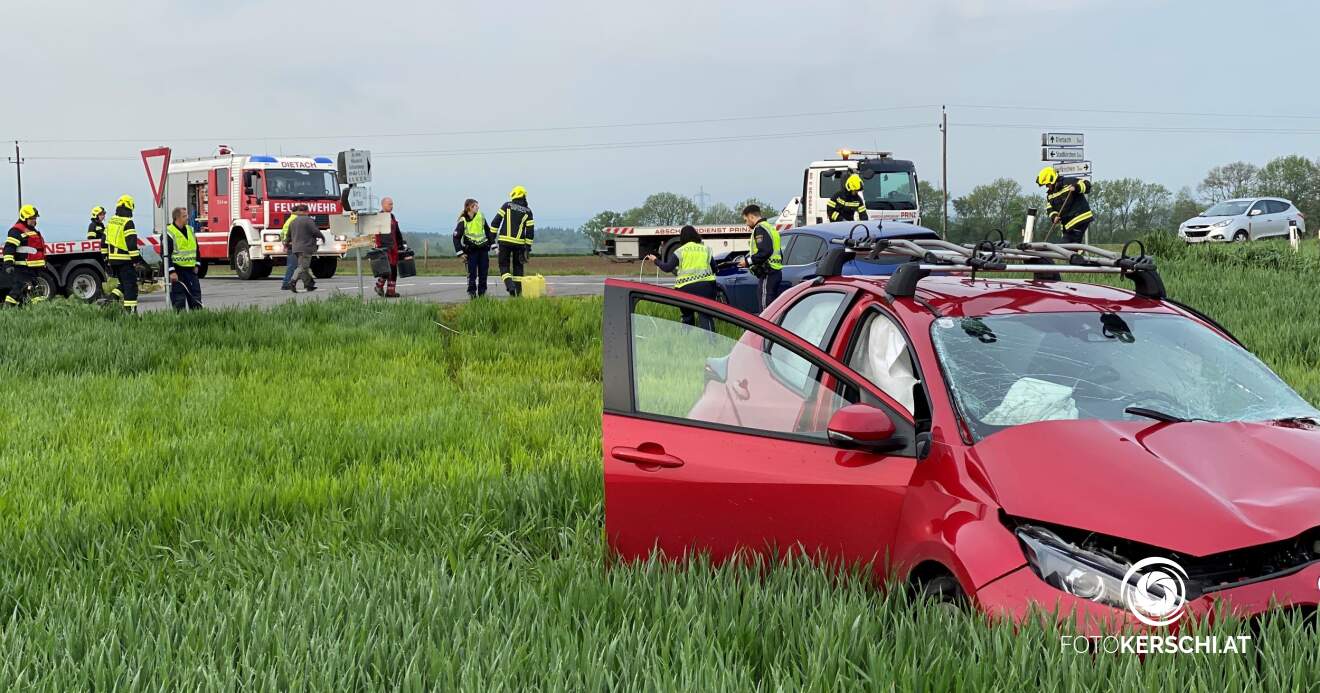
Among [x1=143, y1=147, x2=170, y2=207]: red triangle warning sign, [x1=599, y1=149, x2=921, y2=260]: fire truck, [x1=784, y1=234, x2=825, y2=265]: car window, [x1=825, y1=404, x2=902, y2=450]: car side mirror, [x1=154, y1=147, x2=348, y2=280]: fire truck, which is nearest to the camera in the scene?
[x1=825, y1=404, x2=902, y2=450]: car side mirror

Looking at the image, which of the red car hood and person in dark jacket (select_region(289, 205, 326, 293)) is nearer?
the red car hood

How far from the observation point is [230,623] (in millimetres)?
3289

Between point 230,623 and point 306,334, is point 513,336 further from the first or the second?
point 230,623

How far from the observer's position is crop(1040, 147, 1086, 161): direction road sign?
2538 cm

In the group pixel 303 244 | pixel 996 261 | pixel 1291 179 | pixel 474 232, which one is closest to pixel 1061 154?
pixel 474 232

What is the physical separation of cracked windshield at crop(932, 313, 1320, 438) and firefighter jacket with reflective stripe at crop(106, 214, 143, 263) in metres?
16.8

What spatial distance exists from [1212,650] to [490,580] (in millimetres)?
2121

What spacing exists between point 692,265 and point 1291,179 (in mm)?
80560

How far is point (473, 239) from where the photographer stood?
20.1 meters

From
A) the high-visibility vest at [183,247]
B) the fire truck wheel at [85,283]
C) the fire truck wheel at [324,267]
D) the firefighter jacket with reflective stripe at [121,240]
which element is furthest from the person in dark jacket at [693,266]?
the fire truck wheel at [324,267]

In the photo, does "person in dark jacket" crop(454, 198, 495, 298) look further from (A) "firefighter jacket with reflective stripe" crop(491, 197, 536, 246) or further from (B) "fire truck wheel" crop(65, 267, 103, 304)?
(B) "fire truck wheel" crop(65, 267, 103, 304)

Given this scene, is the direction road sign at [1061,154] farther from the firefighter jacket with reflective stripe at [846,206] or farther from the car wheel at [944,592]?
the car wheel at [944,592]

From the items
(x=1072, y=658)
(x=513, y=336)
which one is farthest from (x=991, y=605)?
(x=513, y=336)

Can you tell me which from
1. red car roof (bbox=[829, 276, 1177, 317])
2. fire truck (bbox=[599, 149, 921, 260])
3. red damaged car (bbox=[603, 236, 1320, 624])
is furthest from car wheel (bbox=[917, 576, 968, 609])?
fire truck (bbox=[599, 149, 921, 260])
